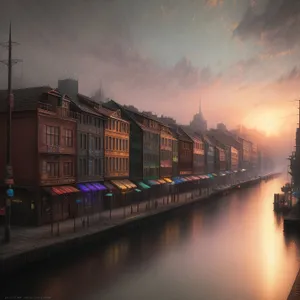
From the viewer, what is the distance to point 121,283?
1062 inches

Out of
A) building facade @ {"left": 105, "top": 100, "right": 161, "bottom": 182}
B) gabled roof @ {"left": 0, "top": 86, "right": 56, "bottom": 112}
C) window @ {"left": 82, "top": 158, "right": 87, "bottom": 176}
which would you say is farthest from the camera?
building facade @ {"left": 105, "top": 100, "right": 161, "bottom": 182}

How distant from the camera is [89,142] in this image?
2030 inches

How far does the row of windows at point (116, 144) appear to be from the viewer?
57656mm

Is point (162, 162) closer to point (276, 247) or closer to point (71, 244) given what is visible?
point (276, 247)

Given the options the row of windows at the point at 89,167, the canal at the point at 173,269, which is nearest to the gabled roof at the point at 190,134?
the row of windows at the point at 89,167

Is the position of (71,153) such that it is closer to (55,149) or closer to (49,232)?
(55,149)

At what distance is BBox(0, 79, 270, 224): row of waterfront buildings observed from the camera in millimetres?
40938

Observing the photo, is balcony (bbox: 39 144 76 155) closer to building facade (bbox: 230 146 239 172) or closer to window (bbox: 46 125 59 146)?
window (bbox: 46 125 59 146)

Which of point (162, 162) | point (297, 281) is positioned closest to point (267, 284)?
point (297, 281)

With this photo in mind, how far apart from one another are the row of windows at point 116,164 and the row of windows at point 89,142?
3.72 meters

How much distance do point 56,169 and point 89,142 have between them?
8.80 metres

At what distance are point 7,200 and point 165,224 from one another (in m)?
26.7

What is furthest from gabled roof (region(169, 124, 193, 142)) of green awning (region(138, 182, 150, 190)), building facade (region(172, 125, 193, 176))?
green awning (region(138, 182, 150, 190))

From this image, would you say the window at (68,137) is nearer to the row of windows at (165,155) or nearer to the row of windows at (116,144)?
the row of windows at (116,144)
